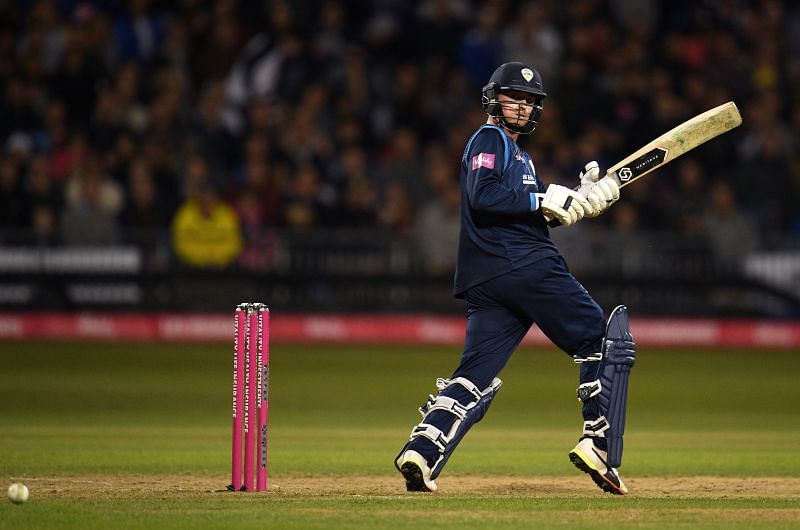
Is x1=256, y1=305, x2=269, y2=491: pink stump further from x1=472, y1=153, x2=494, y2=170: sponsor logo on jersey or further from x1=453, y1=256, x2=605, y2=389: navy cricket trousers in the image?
x1=472, y1=153, x2=494, y2=170: sponsor logo on jersey

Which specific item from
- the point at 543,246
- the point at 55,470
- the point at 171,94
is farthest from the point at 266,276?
the point at 543,246

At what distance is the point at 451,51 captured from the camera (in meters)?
19.5

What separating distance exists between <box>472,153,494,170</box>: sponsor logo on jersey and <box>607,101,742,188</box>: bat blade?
70 cm

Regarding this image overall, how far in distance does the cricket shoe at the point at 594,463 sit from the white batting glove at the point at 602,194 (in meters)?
1.21

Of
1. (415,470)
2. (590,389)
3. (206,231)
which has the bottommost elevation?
(415,470)

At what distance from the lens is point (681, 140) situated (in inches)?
316

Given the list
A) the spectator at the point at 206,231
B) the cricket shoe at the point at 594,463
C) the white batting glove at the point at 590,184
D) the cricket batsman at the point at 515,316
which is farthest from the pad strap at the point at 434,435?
the spectator at the point at 206,231

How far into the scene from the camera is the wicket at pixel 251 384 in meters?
7.50

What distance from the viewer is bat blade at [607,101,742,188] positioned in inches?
313

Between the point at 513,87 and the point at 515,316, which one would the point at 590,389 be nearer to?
the point at 515,316

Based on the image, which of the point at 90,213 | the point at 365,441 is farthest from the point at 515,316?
the point at 90,213

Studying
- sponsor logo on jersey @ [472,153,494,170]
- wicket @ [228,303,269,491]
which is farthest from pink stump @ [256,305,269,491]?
sponsor logo on jersey @ [472,153,494,170]

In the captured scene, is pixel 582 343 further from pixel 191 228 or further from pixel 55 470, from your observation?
pixel 191 228

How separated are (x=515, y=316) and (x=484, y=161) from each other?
858 millimetres
